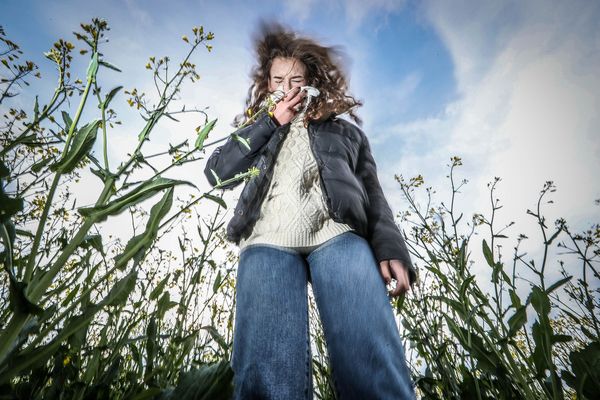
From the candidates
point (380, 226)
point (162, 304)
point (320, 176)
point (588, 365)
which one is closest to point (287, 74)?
point (320, 176)

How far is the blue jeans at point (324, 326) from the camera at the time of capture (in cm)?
100

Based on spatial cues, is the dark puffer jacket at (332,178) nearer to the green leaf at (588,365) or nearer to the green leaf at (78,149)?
the green leaf at (588,365)

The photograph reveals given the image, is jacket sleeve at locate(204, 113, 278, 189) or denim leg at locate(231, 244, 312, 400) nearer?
denim leg at locate(231, 244, 312, 400)

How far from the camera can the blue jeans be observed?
1.00 m

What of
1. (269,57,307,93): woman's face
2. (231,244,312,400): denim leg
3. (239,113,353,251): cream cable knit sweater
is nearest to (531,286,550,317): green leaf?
(239,113,353,251): cream cable knit sweater

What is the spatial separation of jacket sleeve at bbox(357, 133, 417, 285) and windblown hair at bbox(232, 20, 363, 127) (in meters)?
0.44

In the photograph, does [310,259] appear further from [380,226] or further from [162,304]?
[162,304]

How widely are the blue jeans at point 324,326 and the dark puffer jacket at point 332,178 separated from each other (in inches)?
4.0

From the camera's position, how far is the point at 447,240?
1332mm

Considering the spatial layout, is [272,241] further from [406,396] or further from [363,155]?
[363,155]

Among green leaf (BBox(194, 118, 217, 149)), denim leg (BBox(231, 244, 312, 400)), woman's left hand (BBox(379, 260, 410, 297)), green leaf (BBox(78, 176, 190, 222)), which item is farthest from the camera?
woman's left hand (BBox(379, 260, 410, 297))

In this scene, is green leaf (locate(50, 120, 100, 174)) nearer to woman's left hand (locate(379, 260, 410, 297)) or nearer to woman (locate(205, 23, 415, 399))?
woman (locate(205, 23, 415, 399))

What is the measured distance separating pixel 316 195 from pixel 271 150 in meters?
0.36

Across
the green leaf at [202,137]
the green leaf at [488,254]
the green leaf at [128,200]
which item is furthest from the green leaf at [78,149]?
the green leaf at [488,254]
